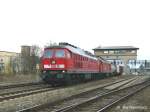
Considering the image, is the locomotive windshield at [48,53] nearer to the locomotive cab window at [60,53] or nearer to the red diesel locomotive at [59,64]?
the red diesel locomotive at [59,64]

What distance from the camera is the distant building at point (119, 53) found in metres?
141

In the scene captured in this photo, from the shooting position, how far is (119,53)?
146 m

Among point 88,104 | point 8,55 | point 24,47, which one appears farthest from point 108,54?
point 88,104

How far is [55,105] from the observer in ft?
53.9

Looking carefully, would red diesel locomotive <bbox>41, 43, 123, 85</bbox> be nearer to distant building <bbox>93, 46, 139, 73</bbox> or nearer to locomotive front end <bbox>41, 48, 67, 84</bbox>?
locomotive front end <bbox>41, 48, 67, 84</bbox>

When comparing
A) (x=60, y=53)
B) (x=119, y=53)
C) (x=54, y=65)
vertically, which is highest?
(x=119, y=53)

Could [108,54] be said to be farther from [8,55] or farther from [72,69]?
[72,69]

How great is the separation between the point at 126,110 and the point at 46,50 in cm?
1690

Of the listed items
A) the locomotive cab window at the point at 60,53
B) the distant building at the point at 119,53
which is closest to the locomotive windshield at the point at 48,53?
the locomotive cab window at the point at 60,53

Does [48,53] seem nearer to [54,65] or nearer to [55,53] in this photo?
[55,53]

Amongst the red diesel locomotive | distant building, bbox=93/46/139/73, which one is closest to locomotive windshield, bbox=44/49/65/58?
the red diesel locomotive

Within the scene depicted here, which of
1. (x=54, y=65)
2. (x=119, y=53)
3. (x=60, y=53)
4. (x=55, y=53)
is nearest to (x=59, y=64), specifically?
(x=54, y=65)

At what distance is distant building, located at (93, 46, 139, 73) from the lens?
463 ft

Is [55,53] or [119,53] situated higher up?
[119,53]
